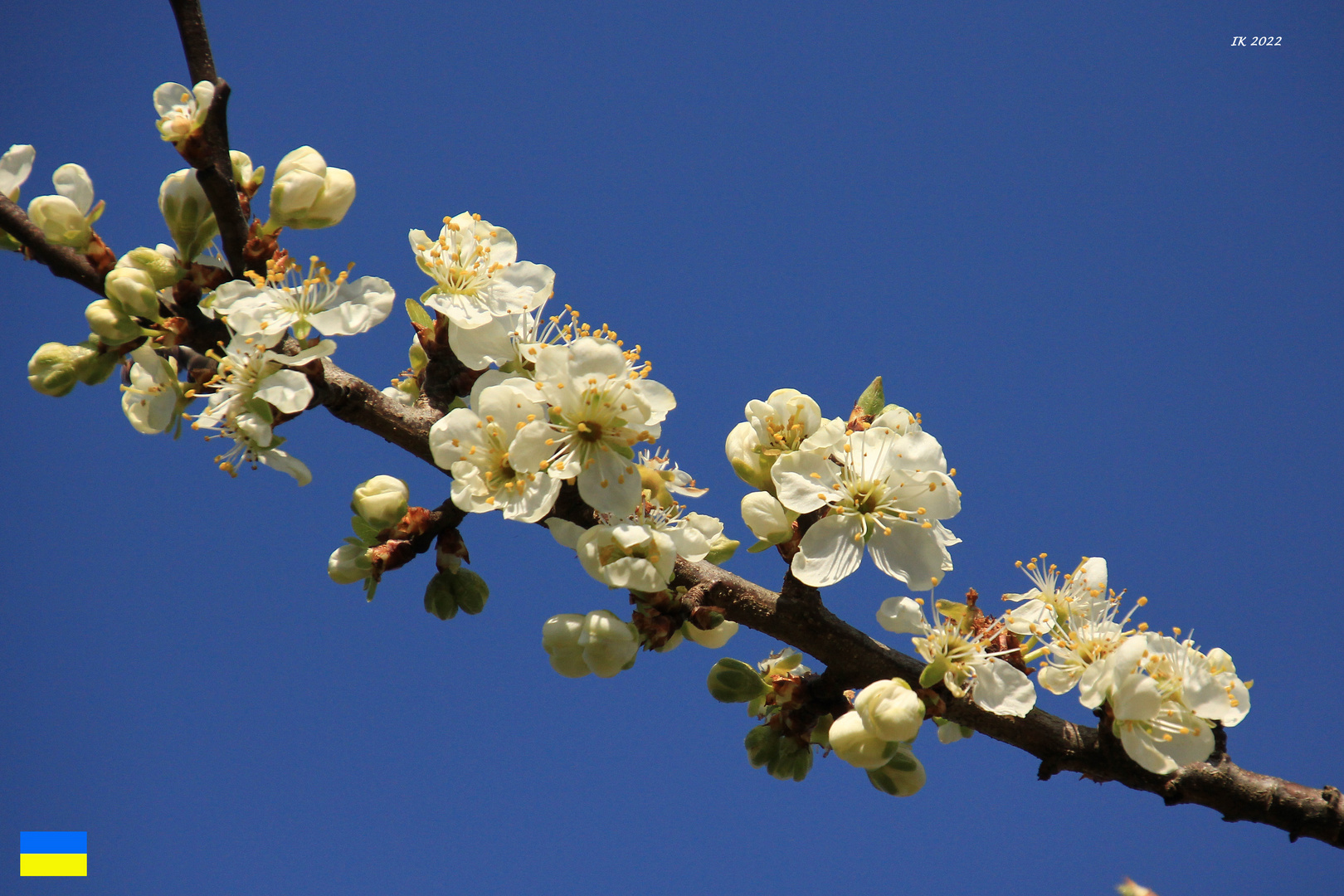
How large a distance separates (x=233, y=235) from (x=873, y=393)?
1305 mm

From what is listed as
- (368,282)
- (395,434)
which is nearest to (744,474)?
(395,434)

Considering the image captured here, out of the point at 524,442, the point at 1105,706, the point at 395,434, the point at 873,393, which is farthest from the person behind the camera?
the point at 873,393

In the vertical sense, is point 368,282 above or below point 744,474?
above

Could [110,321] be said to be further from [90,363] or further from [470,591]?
[470,591]

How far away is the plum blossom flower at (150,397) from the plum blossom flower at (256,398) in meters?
0.07

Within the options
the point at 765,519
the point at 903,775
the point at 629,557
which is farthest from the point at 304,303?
the point at 903,775

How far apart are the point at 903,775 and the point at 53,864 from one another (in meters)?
3.99

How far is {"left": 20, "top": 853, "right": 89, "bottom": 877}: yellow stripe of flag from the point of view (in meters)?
3.61

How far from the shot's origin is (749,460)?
1668 mm

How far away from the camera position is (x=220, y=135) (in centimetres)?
152

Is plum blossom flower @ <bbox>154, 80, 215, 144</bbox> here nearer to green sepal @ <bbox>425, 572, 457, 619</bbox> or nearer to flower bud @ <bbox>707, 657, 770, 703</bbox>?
green sepal @ <bbox>425, 572, 457, 619</bbox>

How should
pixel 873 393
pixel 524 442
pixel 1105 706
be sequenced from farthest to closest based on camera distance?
pixel 873 393, pixel 1105 706, pixel 524 442

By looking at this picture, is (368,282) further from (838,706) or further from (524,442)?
(838,706)

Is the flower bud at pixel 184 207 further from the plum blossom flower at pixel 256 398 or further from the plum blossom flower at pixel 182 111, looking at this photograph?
the plum blossom flower at pixel 256 398
